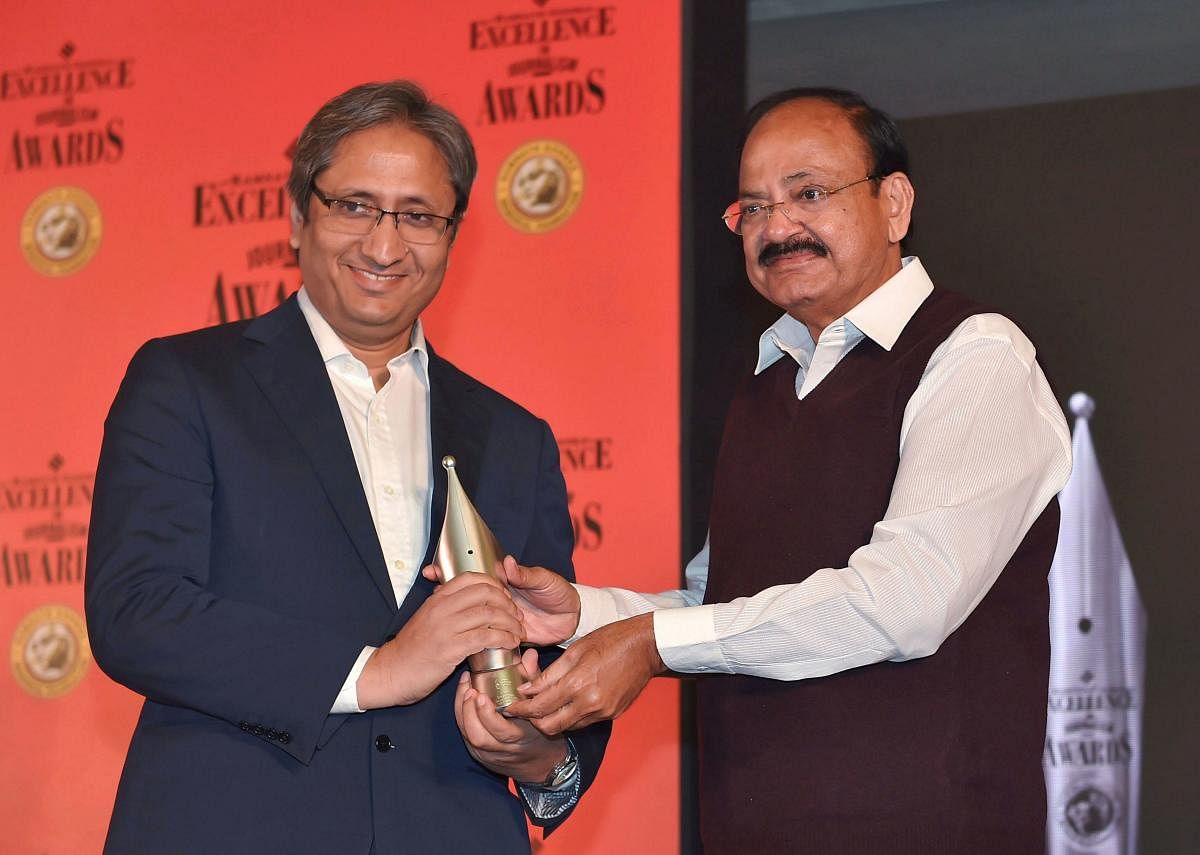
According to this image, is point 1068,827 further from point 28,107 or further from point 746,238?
point 28,107

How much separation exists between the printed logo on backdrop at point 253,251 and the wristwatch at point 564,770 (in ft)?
6.97

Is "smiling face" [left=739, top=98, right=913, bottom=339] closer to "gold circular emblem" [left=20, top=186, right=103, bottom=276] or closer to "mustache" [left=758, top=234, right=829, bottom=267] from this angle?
"mustache" [left=758, top=234, right=829, bottom=267]

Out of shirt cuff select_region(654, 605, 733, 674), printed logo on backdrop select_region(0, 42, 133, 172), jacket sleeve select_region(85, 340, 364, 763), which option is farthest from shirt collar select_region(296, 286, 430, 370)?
printed logo on backdrop select_region(0, 42, 133, 172)

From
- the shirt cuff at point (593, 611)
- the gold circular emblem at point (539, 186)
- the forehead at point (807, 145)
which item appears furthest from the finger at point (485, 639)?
the gold circular emblem at point (539, 186)

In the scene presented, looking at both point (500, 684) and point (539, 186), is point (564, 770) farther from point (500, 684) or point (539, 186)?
point (539, 186)

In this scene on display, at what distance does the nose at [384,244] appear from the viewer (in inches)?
88.5

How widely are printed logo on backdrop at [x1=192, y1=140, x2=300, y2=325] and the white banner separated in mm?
2170

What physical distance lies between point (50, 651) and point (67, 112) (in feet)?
5.14

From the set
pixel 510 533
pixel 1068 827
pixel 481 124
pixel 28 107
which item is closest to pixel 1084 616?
pixel 1068 827

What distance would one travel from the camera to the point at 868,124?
244cm

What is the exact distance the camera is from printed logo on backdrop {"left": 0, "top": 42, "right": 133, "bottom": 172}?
4.25 metres

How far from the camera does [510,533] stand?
229cm

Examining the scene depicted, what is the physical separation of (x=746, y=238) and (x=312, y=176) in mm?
714

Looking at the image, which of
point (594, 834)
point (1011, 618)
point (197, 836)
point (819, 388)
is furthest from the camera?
point (594, 834)
